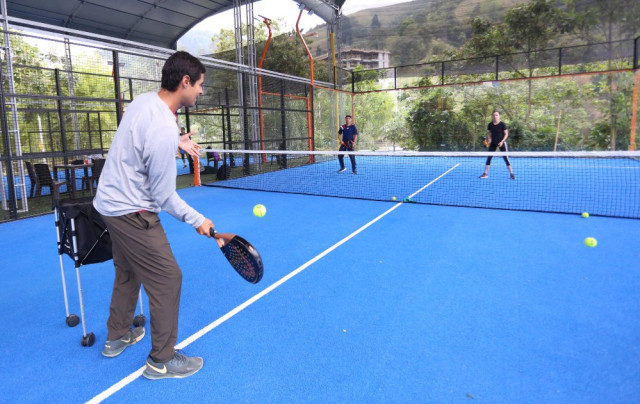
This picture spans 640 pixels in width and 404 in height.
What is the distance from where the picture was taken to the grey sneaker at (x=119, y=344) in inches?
105

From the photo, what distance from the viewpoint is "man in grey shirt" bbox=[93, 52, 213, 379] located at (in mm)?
2119

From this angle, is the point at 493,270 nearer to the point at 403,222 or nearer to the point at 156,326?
the point at 403,222

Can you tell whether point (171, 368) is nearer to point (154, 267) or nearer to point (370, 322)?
point (154, 267)

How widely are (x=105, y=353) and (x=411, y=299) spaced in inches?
90.2

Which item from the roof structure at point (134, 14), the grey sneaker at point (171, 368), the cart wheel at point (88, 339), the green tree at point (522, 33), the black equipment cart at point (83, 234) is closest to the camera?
the grey sneaker at point (171, 368)

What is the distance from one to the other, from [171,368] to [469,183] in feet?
29.5

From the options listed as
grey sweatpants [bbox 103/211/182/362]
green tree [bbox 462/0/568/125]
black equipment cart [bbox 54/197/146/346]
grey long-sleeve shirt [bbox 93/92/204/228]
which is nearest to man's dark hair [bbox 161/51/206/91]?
grey long-sleeve shirt [bbox 93/92/204/228]

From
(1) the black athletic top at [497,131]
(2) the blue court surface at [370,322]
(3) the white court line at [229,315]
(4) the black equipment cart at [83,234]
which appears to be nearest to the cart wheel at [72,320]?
(2) the blue court surface at [370,322]

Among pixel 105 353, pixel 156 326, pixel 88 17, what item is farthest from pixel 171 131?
pixel 88 17

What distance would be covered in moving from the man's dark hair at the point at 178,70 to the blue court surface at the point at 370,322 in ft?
5.52

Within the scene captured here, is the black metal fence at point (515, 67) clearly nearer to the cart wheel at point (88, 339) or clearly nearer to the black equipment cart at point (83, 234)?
the black equipment cart at point (83, 234)

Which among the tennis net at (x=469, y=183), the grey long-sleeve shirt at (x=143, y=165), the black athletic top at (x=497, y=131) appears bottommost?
the tennis net at (x=469, y=183)

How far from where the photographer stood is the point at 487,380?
7.68ft

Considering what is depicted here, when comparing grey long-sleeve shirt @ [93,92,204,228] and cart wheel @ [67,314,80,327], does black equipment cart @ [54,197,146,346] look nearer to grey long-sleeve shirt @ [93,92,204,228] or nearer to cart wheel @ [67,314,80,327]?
cart wheel @ [67,314,80,327]
